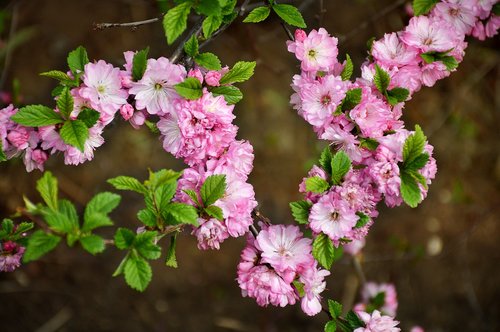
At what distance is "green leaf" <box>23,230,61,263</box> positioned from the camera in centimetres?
92

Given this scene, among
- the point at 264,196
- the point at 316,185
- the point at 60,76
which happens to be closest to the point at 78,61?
the point at 60,76

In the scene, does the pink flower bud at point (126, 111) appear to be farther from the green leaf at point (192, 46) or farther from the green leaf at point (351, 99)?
the green leaf at point (351, 99)

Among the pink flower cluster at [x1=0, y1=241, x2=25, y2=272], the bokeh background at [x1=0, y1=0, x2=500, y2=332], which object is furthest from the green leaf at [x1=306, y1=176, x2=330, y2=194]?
the bokeh background at [x1=0, y1=0, x2=500, y2=332]

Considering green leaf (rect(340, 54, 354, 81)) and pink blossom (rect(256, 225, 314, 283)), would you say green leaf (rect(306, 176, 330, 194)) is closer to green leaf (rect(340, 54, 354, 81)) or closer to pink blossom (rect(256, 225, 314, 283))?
pink blossom (rect(256, 225, 314, 283))

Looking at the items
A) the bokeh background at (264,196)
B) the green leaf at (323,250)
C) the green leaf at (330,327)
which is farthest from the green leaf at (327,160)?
the bokeh background at (264,196)

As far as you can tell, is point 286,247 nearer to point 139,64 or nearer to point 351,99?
point 351,99

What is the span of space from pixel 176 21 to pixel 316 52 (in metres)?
0.37

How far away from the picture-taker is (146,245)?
1007mm

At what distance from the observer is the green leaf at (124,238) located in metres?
1.01

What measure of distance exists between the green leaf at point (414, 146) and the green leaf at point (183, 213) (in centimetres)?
51

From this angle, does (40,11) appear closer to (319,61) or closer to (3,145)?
(3,145)

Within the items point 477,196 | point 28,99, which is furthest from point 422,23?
point 28,99

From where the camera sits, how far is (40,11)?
289cm

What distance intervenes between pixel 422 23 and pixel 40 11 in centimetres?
248
